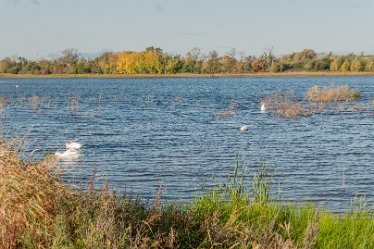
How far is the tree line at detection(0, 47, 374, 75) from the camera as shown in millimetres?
164388

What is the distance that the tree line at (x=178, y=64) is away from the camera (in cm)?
16439

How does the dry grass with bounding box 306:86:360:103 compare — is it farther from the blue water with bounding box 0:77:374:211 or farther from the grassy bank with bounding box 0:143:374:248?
the grassy bank with bounding box 0:143:374:248

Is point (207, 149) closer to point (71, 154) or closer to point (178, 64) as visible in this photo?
point (71, 154)

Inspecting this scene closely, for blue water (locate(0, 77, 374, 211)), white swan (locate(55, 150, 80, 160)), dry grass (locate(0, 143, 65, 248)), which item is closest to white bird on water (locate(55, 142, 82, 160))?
white swan (locate(55, 150, 80, 160))

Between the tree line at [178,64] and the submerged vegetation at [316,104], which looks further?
the tree line at [178,64]

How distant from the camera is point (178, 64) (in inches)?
6978

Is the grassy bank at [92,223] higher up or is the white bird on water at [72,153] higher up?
the grassy bank at [92,223]

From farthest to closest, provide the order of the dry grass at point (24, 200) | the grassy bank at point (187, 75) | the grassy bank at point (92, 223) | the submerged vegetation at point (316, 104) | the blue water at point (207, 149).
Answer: the grassy bank at point (187, 75) → the submerged vegetation at point (316, 104) → the blue water at point (207, 149) → the dry grass at point (24, 200) → the grassy bank at point (92, 223)

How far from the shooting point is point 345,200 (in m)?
16.6

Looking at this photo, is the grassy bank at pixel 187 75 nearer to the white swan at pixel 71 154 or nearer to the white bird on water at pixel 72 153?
the white bird on water at pixel 72 153

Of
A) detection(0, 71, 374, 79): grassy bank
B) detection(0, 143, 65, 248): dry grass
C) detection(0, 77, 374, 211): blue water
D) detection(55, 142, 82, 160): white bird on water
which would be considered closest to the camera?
detection(0, 143, 65, 248): dry grass

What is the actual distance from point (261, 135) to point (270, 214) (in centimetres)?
2328

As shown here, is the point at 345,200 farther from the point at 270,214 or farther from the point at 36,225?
the point at 36,225

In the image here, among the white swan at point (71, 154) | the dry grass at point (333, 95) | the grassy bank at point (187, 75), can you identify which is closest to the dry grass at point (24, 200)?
the white swan at point (71, 154)
